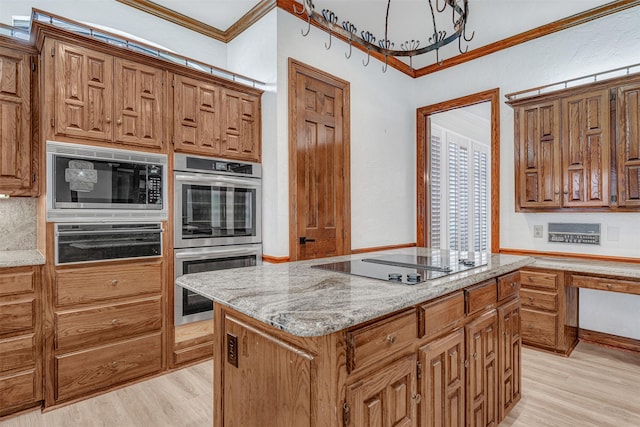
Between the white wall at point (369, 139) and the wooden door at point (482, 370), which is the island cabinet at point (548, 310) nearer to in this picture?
the wooden door at point (482, 370)

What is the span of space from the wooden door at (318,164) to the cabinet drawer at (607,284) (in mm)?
2060

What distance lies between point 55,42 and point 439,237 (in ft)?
15.7

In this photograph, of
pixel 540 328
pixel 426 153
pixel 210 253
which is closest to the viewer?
pixel 210 253

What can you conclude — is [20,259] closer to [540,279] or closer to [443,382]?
[443,382]

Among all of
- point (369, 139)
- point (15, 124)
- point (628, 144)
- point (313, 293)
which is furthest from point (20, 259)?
point (628, 144)

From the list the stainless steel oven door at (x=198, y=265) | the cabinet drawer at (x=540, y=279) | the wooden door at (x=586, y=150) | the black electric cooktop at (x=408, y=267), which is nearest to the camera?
the black electric cooktop at (x=408, y=267)

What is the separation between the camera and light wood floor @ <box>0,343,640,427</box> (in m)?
2.15

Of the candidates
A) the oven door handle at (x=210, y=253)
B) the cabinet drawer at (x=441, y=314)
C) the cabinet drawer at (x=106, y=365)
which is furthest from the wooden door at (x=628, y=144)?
the cabinet drawer at (x=106, y=365)

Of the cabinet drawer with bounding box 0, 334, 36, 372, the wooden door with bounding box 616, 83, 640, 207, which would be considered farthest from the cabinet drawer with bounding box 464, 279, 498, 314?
the cabinet drawer with bounding box 0, 334, 36, 372

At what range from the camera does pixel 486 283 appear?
1.90 meters

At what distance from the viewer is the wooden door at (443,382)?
4.94 feet

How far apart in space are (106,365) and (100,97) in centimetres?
187

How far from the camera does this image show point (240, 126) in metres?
3.16

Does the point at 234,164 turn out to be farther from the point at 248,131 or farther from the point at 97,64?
the point at 97,64
